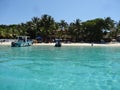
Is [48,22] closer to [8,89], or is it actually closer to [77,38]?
[77,38]

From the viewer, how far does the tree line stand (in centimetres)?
7069

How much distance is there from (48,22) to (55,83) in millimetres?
58586

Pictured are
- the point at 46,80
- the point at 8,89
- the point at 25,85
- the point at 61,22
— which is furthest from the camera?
the point at 61,22

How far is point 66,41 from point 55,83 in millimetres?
60604

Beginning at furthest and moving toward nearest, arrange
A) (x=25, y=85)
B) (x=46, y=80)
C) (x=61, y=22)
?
(x=61, y=22) < (x=46, y=80) < (x=25, y=85)

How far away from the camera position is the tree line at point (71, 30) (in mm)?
70688

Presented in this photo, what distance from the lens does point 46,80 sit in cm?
1373

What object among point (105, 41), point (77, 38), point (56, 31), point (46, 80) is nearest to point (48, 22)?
point (56, 31)

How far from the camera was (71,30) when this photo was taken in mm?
72750

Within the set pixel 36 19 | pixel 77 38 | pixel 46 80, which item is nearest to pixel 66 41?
pixel 77 38

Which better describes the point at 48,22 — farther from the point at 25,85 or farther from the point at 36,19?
the point at 25,85

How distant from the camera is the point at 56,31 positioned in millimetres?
73062

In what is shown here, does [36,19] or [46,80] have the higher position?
[36,19]

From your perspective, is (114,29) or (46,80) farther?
(114,29)
